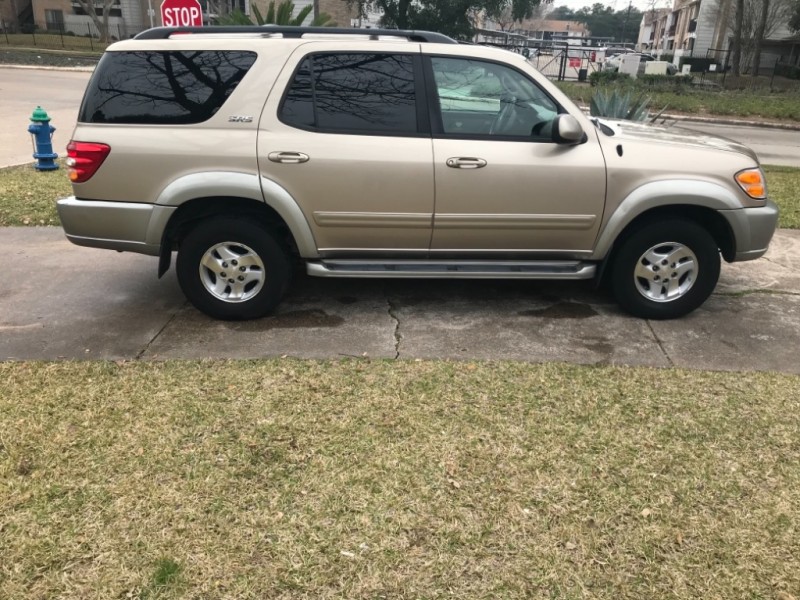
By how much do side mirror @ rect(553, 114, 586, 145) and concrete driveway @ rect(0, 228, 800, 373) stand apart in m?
1.32

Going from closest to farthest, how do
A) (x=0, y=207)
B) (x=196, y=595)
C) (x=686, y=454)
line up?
(x=196, y=595) → (x=686, y=454) → (x=0, y=207)

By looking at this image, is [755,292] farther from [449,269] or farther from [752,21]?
[752,21]

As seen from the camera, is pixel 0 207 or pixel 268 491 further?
pixel 0 207

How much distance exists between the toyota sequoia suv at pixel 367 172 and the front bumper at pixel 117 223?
0.04 ft

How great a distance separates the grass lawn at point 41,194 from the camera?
7340 millimetres

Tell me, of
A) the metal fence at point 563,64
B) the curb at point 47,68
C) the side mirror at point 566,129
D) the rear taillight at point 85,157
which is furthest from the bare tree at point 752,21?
the rear taillight at point 85,157

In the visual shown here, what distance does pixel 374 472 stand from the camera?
124 inches

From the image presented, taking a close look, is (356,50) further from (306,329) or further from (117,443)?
(117,443)

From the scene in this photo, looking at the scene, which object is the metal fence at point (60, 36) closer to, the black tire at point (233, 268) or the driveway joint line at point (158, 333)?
the driveway joint line at point (158, 333)

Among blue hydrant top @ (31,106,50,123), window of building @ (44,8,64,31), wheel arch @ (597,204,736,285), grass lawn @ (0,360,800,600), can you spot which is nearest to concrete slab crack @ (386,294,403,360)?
grass lawn @ (0,360,800,600)

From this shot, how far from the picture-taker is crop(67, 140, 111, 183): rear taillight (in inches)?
171

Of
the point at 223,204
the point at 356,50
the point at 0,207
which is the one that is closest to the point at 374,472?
the point at 223,204

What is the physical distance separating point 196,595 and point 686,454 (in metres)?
2.34

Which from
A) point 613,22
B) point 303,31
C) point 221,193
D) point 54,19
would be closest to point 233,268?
point 221,193
